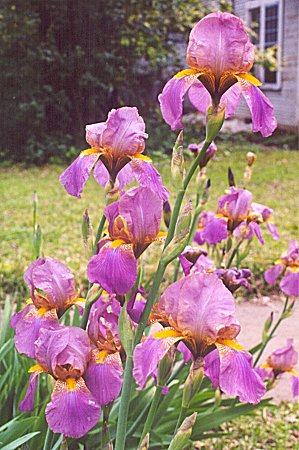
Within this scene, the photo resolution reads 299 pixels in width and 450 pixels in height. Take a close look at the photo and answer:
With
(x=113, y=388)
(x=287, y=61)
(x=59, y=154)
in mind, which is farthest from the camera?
(x=287, y=61)

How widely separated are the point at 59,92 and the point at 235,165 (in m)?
2.43

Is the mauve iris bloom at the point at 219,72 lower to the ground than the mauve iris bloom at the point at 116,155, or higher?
higher

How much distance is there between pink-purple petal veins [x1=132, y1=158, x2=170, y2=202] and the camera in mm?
1080

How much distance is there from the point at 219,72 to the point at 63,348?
19.5 inches

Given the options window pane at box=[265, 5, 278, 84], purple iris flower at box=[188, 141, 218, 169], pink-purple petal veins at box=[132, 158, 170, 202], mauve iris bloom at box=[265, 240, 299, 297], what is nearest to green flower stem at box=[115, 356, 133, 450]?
pink-purple petal veins at box=[132, 158, 170, 202]

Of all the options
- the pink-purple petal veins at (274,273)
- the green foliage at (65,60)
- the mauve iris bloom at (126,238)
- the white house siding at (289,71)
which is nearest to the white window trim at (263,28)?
the white house siding at (289,71)

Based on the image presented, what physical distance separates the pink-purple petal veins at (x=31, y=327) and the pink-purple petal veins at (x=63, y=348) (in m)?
0.06

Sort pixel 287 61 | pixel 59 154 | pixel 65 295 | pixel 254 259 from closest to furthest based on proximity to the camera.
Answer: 1. pixel 65 295
2. pixel 254 259
3. pixel 59 154
4. pixel 287 61

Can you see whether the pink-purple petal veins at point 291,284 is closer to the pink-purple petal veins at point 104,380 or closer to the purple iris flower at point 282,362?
the purple iris flower at point 282,362

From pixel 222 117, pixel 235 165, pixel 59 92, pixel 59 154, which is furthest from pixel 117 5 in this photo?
pixel 222 117

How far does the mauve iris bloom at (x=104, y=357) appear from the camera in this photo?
1055 mm

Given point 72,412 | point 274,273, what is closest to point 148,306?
point 72,412

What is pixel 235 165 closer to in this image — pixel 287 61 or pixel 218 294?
pixel 287 61

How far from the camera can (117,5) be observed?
8.73 metres
